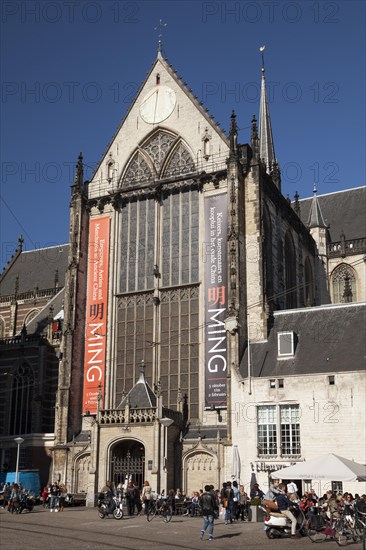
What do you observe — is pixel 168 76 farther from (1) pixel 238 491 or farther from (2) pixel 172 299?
(1) pixel 238 491

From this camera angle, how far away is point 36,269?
6488cm

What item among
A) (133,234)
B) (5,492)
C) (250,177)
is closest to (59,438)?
(5,492)

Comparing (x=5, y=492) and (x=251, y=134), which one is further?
(x=251, y=134)

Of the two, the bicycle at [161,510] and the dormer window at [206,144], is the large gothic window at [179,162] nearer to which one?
the dormer window at [206,144]

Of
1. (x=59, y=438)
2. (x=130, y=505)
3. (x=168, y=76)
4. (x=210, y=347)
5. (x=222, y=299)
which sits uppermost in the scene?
(x=168, y=76)

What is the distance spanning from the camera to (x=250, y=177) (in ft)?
125

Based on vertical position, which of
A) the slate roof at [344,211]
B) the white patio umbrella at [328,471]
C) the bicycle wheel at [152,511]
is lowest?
the bicycle wheel at [152,511]

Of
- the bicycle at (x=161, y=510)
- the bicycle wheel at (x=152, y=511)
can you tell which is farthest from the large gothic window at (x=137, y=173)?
the bicycle wheel at (x=152, y=511)

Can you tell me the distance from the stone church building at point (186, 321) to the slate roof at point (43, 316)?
9187 millimetres

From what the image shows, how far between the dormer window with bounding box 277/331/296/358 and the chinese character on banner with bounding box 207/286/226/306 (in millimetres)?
4060

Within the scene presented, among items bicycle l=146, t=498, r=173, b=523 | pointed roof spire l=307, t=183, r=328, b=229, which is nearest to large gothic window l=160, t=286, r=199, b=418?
bicycle l=146, t=498, r=173, b=523

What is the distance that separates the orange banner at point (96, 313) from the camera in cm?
3903

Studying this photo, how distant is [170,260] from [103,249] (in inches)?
189

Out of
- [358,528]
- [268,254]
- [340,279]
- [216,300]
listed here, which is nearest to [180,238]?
[216,300]
